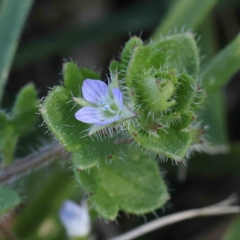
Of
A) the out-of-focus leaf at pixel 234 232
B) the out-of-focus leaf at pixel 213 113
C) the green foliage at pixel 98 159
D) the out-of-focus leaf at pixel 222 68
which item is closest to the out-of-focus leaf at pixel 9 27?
the green foliage at pixel 98 159

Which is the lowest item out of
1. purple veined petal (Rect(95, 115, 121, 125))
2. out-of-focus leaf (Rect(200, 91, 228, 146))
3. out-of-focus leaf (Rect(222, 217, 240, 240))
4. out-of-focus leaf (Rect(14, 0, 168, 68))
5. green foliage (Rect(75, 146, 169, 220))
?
out-of-focus leaf (Rect(222, 217, 240, 240))

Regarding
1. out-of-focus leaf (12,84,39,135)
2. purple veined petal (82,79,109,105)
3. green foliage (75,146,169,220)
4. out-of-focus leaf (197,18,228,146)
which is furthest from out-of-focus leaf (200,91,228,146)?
purple veined petal (82,79,109,105)

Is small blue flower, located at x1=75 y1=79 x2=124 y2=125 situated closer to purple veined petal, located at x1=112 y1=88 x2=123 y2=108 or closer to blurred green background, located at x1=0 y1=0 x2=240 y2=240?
purple veined petal, located at x1=112 y1=88 x2=123 y2=108

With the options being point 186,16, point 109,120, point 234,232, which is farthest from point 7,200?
point 186,16

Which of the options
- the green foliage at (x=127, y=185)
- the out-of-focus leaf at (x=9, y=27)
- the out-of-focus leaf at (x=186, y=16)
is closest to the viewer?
the green foliage at (x=127, y=185)

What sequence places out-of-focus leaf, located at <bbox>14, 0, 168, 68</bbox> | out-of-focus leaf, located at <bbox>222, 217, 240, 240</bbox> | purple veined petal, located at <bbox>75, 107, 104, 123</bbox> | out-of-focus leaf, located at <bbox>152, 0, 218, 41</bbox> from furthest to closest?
1. out-of-focus leaf, located at <bbox>14, 0, 168, 68</bbox>
2. out-of-focus leaf, located at <bbox>152, 0, 218, 41</bbox>
3. out-of-focus leaf, located at <bbox>222, 217, 240, 240</bbox>
4. purple veined petal, located at <bbox>75, 107, 104, 123</bbox>

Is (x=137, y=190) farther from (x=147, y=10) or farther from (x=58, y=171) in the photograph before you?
(x=147, y=10)

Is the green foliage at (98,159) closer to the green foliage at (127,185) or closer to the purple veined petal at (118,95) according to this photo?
the green foliage at (127,185)

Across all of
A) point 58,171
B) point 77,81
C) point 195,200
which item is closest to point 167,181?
point 195,200
